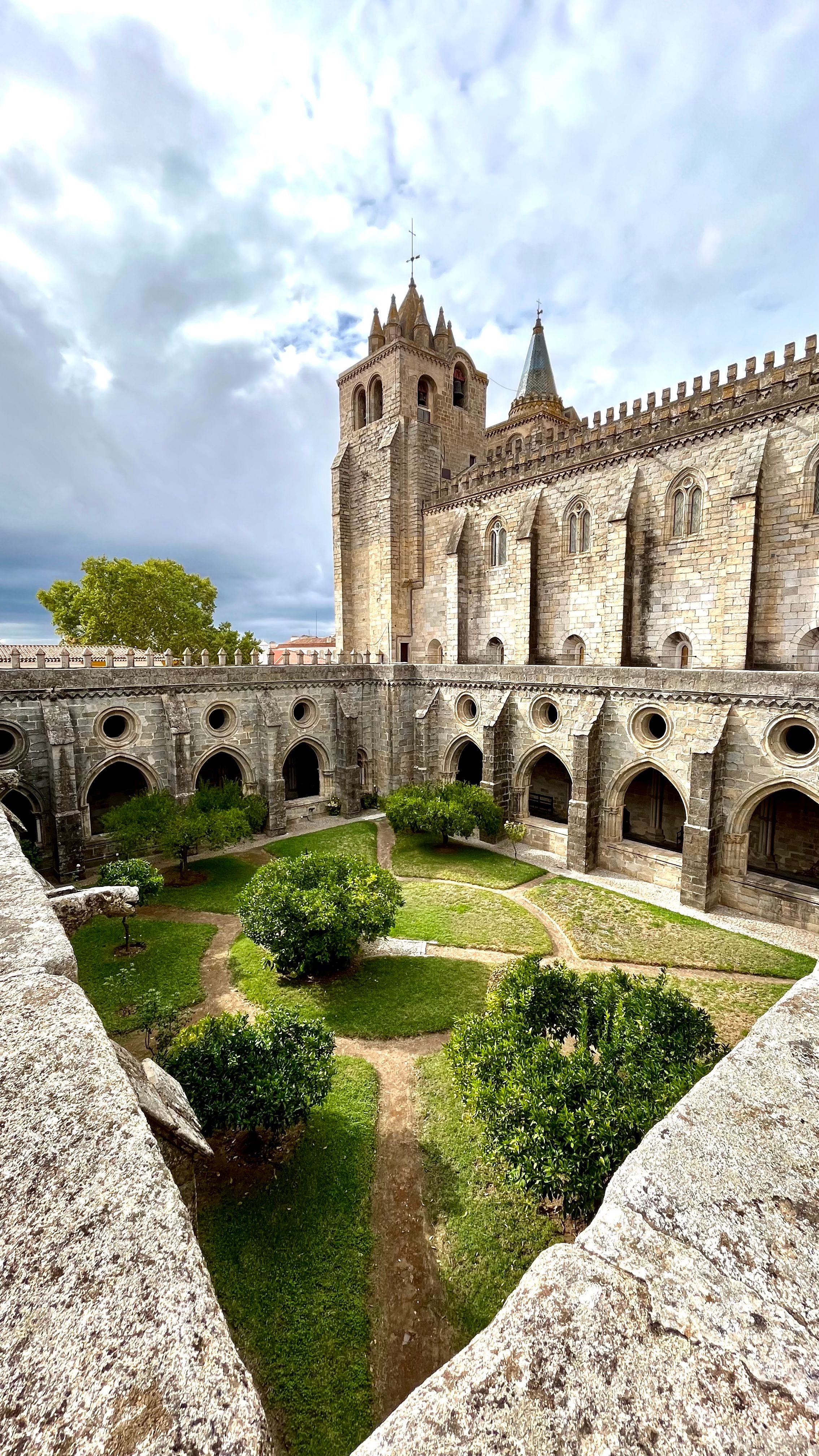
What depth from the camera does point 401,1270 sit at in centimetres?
754

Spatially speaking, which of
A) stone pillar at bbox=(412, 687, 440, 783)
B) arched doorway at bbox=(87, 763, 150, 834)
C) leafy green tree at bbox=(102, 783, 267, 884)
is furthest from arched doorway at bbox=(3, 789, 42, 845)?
stone pillar at bbox=(412, 687, 440, 783)

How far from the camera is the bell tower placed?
33594 mm

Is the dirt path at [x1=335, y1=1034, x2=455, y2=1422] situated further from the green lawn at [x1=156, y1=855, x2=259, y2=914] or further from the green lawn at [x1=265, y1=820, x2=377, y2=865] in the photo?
the green lawn at [x1=265, y1=820, x2=377, y2=865]

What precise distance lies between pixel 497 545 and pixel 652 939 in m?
21.4

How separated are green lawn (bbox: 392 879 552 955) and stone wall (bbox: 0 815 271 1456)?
12435 mm

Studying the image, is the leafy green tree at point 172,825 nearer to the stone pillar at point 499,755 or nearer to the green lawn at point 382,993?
the green lawn at point 382,993

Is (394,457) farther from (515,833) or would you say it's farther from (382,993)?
(382,993)

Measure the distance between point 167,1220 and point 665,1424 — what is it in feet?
6.08

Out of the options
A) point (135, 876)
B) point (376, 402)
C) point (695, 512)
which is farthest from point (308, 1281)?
point (376, 402)

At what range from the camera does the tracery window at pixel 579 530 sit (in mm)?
26672

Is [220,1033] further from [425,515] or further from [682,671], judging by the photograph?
[425,515]

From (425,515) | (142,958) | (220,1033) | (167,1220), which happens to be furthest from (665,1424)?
(425,515)

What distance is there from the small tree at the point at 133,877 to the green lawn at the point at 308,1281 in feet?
26.7

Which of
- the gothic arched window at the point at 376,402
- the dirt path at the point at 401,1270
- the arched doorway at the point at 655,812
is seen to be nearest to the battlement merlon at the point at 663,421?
the gothic arched window at the point at 376,402
